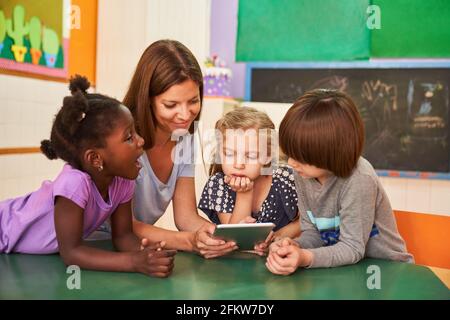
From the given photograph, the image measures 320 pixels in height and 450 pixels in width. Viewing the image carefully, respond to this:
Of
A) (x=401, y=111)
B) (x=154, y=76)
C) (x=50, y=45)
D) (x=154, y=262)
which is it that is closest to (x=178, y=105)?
(x=154, y=76)

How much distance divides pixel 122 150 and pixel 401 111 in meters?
2.47

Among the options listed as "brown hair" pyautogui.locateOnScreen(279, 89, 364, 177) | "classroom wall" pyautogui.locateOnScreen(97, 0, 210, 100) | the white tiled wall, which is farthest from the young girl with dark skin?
"classroom wall" pyautogui.locateOnScreen(97, 0, 210, 100)

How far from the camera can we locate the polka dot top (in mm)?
1486

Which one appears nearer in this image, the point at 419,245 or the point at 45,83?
the point at 419,245

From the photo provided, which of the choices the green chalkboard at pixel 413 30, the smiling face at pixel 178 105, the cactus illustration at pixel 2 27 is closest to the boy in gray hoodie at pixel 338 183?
the smiling face at pixel 178 105

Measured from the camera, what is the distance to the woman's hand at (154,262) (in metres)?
0.87

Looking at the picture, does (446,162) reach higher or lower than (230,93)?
lower

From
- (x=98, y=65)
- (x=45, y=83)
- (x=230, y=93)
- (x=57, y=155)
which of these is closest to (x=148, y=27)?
(x=98, y=65)

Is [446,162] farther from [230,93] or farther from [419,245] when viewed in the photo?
[419,245]

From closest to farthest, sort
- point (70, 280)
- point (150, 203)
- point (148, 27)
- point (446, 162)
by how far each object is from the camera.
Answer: point (70, 280)
point (150, 203)
point (148, 27)
point (446, 162)

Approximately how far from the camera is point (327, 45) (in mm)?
3242

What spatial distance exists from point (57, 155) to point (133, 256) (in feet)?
1.08

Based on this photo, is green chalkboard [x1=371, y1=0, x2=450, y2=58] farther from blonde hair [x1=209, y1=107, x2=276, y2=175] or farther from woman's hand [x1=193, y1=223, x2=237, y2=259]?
woman's hand [x1=193, y1=223, x2=237, y2=259]

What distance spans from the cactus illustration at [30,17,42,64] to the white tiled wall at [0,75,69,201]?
0.35ft
